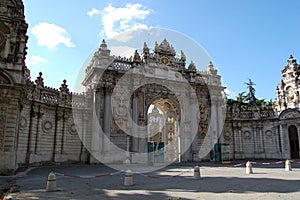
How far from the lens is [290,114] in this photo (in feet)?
100.0

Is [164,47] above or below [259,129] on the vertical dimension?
above

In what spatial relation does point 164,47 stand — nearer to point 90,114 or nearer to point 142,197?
point 90,114

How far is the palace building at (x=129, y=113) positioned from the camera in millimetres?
16562

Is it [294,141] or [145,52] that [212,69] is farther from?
[294,141]

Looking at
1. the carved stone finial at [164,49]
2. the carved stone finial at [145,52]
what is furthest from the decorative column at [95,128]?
the carved stone finial at [164,49]

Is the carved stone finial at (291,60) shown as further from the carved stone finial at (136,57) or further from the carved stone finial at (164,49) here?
the carved stone finial at (136,57)

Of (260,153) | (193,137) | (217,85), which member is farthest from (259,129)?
(193,137)

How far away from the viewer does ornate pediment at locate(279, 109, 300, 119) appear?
29.7 m

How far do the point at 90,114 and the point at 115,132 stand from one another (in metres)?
3.22

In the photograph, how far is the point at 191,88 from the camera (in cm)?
3133

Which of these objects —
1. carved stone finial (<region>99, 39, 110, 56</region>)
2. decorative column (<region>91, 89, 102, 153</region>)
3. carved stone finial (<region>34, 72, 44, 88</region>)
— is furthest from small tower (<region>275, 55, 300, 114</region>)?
carved stone finial (<region>34, 72, 44, 88</region>)

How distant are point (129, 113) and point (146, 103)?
276 cm

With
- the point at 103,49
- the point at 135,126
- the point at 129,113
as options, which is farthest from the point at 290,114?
the point at 103,49

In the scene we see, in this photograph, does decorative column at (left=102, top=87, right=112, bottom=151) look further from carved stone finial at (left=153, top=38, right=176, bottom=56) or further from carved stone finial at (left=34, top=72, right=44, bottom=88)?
carved stone finial at (left=153, top=38, right=176, bottom=56)
